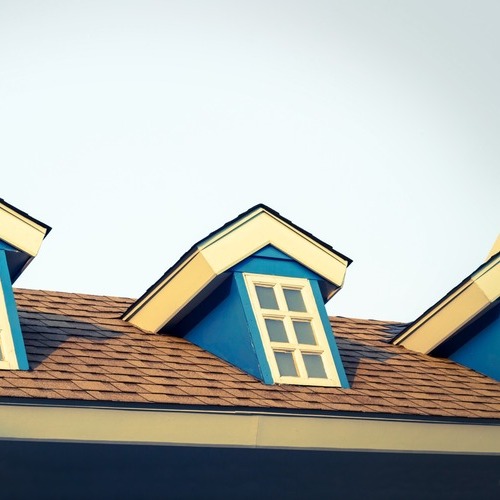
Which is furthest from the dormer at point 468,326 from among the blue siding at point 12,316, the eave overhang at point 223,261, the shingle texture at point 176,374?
the blue siding at point 12,316

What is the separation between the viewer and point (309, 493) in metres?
8.98

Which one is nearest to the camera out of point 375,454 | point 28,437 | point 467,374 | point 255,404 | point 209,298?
point 28,437

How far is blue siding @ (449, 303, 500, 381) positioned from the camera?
10.9 m

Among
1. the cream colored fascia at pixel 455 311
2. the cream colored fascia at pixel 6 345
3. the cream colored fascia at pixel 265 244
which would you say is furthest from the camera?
the cream colored fascia at pixel 455 311

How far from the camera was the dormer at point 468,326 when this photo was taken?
10602mm

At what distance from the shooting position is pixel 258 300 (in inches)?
375

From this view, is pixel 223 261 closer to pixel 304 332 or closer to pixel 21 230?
pixel 304 332

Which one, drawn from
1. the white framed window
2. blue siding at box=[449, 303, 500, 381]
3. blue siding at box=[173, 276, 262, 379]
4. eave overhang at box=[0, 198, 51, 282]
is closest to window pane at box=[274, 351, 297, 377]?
the white framed window

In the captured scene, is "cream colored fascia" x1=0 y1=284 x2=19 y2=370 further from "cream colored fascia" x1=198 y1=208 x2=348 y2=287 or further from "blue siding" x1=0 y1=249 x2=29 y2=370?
"cream colored fascia" x1=198 y1=208 x2=348 y2=287

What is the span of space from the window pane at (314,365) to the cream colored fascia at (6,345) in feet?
8.16

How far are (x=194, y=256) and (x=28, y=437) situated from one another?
2582mm

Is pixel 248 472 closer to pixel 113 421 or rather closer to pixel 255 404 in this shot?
pixel 255 404

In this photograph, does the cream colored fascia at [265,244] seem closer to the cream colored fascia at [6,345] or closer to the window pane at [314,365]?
the window pane at [314,365]

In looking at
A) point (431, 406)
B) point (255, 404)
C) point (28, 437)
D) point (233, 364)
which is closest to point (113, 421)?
point (28, 437)
